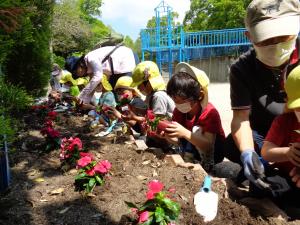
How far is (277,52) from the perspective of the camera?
2.23 metres

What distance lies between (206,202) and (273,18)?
3.84 feet

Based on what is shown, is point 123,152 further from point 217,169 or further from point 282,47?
point 282,47

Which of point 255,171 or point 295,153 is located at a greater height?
point 295,153

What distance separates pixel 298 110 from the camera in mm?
1810

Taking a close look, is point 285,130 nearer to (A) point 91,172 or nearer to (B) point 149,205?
(B) point 149,205

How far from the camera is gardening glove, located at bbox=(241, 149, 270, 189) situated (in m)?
2.16

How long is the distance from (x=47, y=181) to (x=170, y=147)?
1.19m

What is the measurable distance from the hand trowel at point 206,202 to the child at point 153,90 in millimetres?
1295

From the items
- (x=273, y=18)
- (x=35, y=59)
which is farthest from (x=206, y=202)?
(x=35, y=59)

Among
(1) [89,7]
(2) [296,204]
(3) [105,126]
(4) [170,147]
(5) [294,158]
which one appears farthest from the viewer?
(1) [89,7]

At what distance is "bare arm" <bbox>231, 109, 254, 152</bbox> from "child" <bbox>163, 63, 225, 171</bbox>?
384 mm

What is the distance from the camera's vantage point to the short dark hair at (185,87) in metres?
2.93

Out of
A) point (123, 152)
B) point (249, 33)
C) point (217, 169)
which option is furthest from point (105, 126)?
point (249, 33)

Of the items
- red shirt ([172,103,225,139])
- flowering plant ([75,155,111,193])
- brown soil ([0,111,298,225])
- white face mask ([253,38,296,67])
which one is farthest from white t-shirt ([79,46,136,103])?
white face mask ([253,38,296,67])
